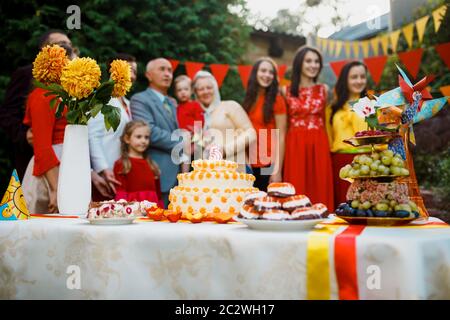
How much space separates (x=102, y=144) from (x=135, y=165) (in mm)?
277

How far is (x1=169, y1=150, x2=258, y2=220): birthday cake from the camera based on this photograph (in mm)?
1798

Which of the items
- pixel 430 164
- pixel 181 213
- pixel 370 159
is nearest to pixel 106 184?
pixel 181 213

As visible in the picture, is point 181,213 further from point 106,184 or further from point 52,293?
point 106,184

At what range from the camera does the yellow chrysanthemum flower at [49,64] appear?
79.6 inches

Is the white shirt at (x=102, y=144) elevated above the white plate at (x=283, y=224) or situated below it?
above

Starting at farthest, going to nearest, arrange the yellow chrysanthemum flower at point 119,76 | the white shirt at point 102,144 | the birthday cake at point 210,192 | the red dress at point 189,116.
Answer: the red dress at point 189,116
the white shirt at point 102,144
the yellow chrysanthemum flower at point 119,76
the birthday cake at point 210,192

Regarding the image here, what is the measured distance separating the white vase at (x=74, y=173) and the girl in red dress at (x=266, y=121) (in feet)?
6.47

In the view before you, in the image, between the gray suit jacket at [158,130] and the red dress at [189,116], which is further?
the red dress at [189,116]

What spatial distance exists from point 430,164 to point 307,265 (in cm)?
617

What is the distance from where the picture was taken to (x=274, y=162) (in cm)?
392

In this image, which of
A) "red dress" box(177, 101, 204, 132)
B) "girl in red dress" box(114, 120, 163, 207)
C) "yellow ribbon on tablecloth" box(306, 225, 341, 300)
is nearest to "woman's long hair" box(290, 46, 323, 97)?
"red dress" box(177, 101, 204, 132)

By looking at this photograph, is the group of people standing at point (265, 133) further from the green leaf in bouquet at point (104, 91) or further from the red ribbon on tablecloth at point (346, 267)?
the red ribbon on tablecloth at point (346, 267)

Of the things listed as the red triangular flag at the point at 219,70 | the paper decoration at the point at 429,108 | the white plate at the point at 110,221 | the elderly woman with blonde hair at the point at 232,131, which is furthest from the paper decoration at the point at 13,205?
the red triangular flag at the point at 219,70

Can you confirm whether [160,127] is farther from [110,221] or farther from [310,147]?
[110,221]
